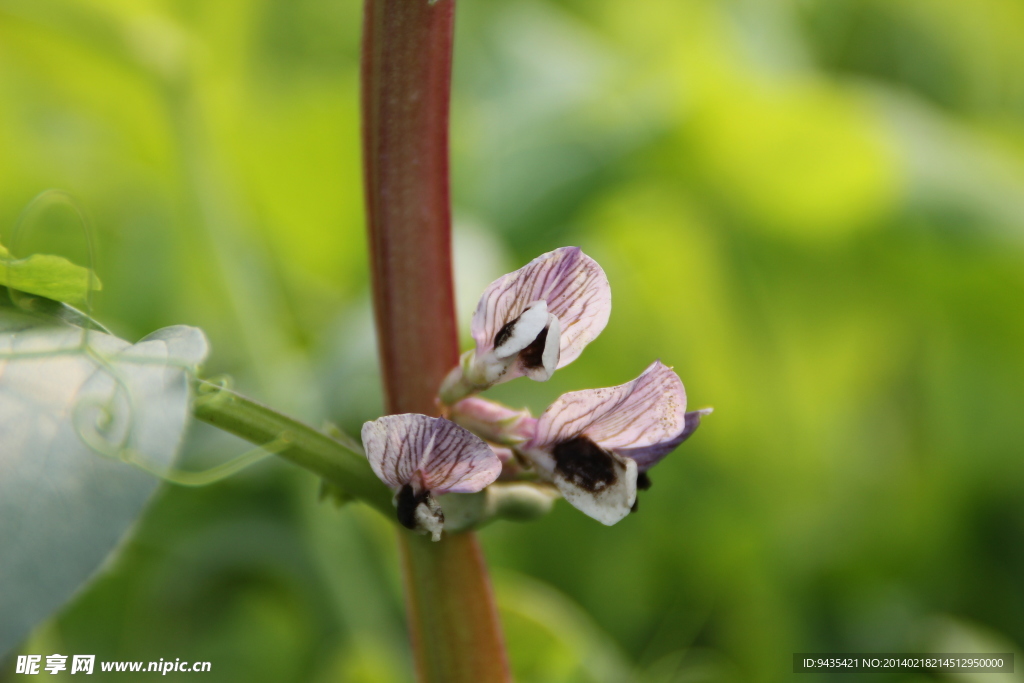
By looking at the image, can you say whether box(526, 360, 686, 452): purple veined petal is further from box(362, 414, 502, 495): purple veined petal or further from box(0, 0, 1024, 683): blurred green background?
box(0, 0, 1024, 683): blurred green background

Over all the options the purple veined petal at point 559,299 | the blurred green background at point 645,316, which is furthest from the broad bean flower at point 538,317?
the blurred green background at point 645,316

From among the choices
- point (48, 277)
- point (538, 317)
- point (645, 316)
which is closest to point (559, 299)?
point (538, 317)

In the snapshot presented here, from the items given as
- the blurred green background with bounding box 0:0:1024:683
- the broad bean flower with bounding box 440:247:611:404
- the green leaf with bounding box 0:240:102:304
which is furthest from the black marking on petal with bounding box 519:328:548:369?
the blurred green background with bounding box 0:0:1024:683

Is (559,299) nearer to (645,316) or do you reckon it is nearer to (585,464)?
(585,464)

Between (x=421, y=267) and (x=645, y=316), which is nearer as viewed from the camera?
(x=421, y=267)

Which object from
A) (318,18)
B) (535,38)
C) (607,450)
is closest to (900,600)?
(607,450)

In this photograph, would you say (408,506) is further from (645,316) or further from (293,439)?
(645,316)
